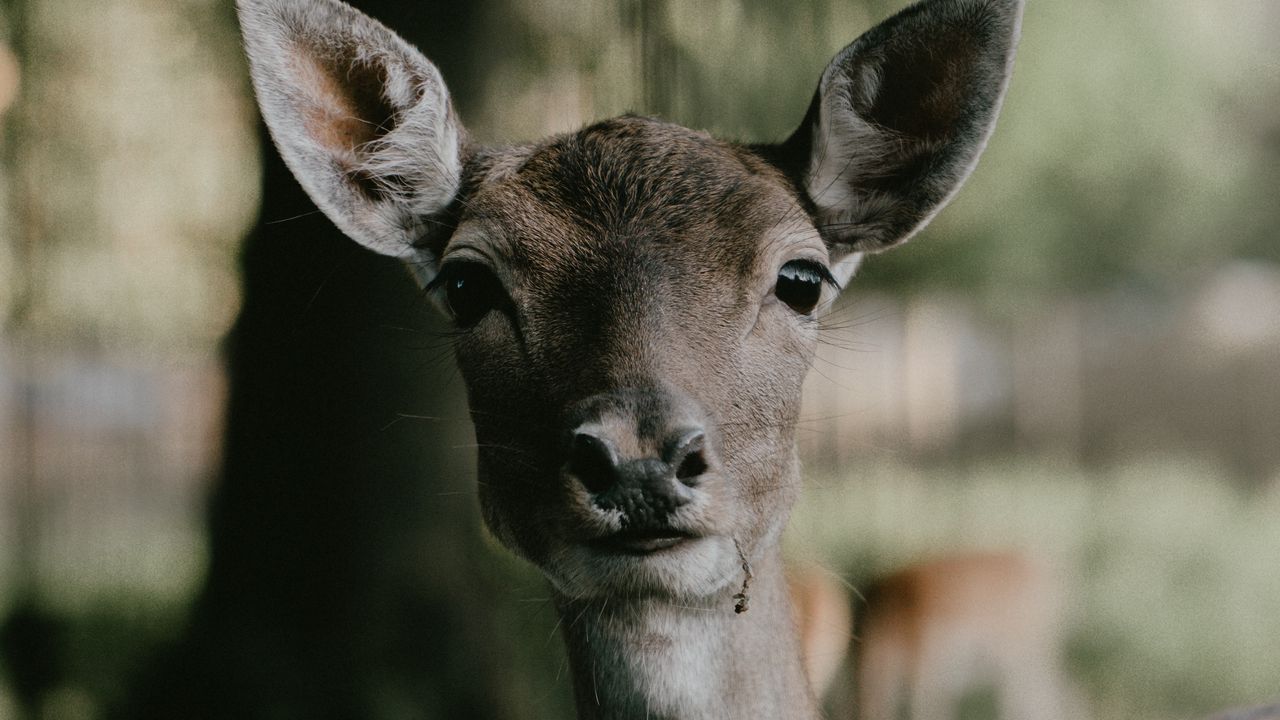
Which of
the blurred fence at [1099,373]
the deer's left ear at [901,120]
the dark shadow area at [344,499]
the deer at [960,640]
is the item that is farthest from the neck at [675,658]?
the blurred fence at [1099,373]

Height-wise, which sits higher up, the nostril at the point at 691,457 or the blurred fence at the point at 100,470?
the nostril at the point at 691,457

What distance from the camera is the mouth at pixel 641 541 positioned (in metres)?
1.93

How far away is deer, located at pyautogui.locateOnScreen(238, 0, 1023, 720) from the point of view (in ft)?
6.64

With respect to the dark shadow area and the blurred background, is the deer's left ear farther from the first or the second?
the dark shadow area

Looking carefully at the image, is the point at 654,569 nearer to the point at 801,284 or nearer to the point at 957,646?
the point at 801,284

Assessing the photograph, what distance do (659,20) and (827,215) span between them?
5.85ft

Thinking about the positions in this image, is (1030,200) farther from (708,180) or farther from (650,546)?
(650,546)

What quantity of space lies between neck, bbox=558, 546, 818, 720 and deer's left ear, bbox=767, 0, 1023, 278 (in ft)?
2.92

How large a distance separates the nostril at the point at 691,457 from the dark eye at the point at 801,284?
604 millimetres

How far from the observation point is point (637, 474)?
183 centimetres

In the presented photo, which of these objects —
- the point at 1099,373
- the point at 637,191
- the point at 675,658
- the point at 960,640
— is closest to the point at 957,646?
the point at 960,640

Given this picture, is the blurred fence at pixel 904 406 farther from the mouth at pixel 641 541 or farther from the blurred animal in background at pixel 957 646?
the blurred animal in background at pixel 957 646

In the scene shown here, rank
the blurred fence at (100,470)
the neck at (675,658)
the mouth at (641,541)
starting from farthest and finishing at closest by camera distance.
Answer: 1. the blurred fence at (100,470)
2. the neck at (675,658)
3. the mouth at (641,541)

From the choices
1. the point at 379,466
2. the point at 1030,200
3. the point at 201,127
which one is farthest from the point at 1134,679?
the point at 201,127
